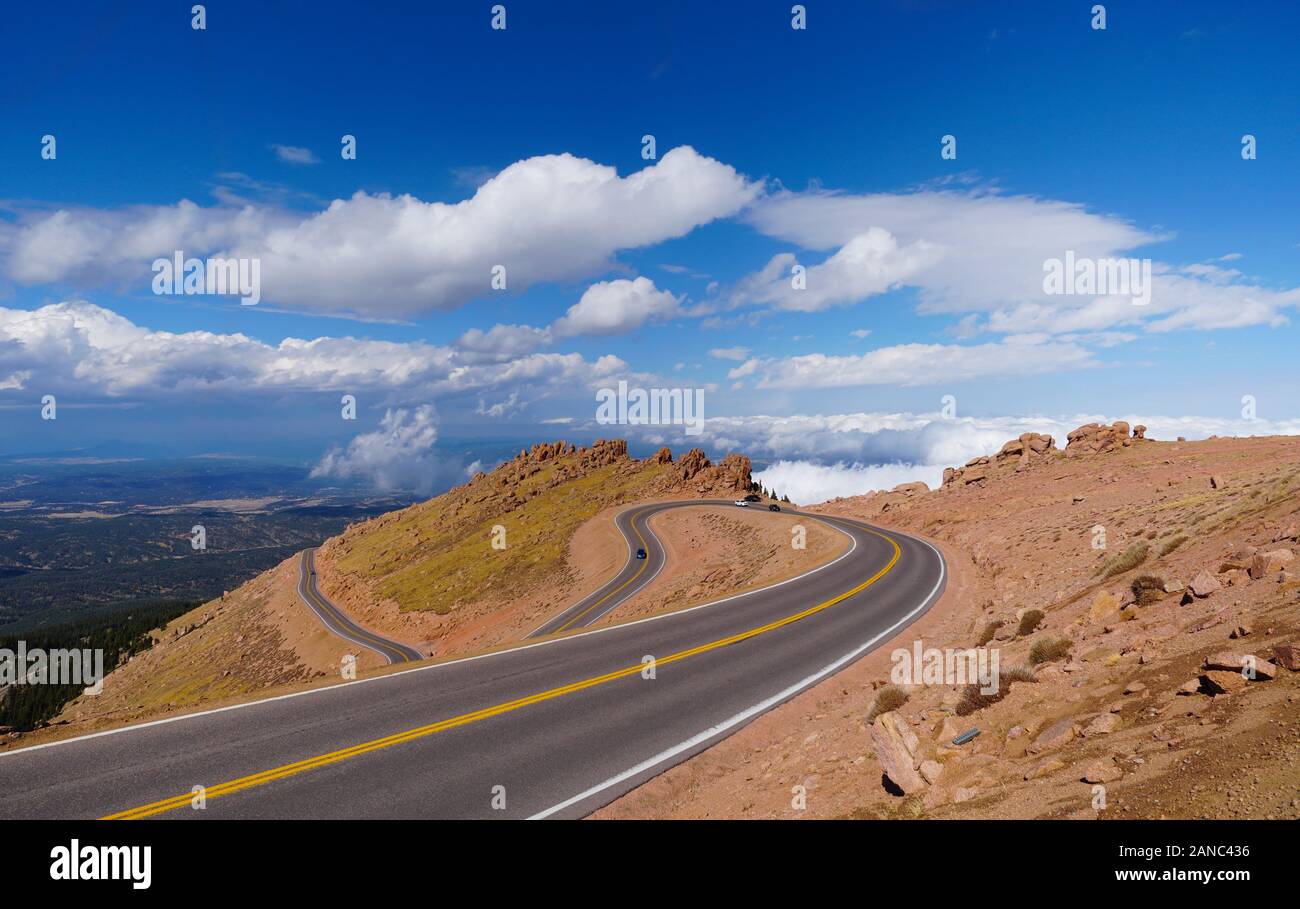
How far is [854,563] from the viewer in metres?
35.8

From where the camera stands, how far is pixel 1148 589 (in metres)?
13.0

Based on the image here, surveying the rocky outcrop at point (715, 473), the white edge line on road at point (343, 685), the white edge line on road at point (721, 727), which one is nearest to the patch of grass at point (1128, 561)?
the white edge line on road at point (721, 727)

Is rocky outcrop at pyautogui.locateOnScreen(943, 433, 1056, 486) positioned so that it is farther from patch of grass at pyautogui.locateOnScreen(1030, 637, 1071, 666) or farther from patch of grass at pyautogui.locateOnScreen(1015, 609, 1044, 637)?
patch of grass at pyautogui.locateOnScreen(1030, 637, 1071, 666)

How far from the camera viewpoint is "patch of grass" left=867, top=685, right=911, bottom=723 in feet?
39.3

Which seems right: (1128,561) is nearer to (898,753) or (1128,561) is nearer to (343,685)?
(898,753)

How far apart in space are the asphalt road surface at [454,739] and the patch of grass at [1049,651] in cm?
559

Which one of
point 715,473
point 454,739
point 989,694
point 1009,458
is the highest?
point 1009,458

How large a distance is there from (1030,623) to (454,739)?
14456 mm

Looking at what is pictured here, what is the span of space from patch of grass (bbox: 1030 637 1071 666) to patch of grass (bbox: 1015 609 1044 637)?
131 inches

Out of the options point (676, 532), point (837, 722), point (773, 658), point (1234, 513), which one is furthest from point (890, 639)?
point (676, 532)

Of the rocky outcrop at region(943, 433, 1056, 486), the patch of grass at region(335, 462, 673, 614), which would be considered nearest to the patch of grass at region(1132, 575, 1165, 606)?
the rocky outcrop at region(943, 433, 1056, 486)

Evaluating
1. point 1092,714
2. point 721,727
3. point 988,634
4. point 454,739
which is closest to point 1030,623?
point 988,634
